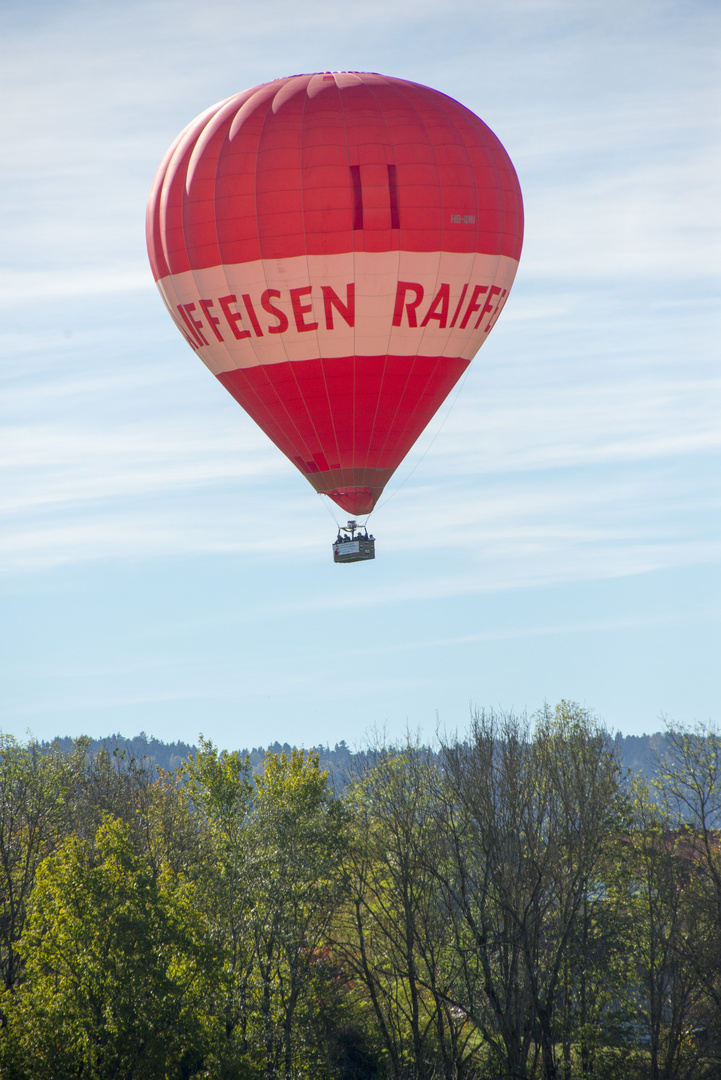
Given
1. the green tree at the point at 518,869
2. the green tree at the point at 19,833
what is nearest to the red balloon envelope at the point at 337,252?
the green tree at the point at 518,869

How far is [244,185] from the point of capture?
38.1 meters

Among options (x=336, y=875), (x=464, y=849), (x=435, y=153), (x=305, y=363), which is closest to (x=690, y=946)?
(x=464, y=849)

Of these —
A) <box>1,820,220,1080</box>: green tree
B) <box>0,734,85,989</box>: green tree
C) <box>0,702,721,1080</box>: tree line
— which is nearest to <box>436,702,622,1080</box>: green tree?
<box>0,702,721,1080</box>: tree line

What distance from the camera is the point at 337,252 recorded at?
37.7 meters

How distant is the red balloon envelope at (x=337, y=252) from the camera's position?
37.7 meters

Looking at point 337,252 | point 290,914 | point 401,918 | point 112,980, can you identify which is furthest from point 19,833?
point 337,252

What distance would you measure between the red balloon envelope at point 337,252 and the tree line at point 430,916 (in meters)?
13.1

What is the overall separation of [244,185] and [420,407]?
9.41 m

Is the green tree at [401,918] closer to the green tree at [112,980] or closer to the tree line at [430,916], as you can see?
the tree line at [430,916]

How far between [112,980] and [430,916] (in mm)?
14975

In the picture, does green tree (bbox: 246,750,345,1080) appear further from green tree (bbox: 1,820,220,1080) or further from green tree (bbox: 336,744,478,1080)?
green tree (bbox: 1,820,220,1080)

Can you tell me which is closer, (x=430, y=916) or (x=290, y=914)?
(x=290, y=914)

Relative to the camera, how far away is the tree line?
36625 mm

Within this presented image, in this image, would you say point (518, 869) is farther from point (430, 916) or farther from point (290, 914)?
point (290, 914)
